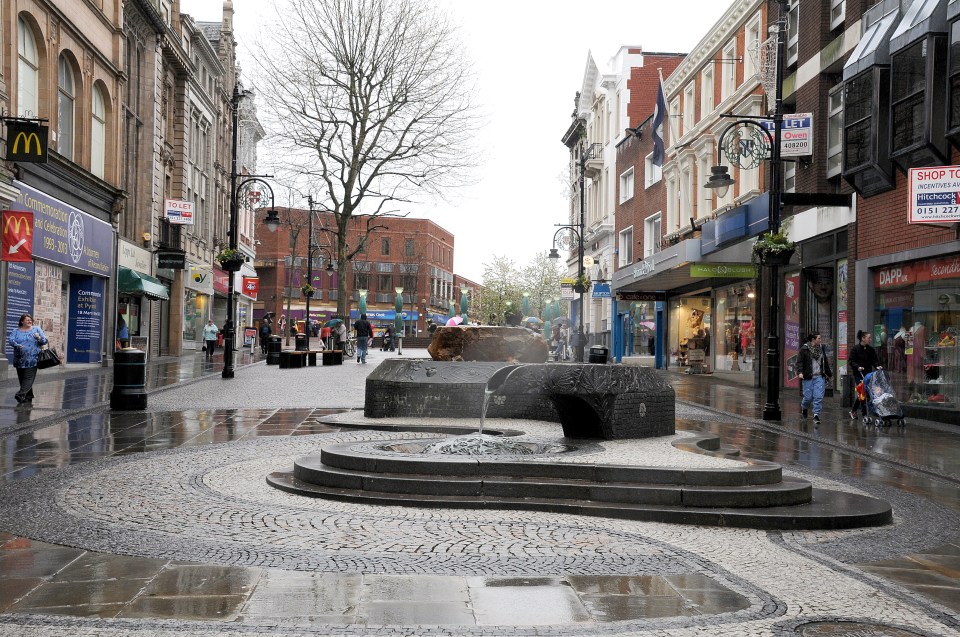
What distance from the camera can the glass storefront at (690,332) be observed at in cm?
3269

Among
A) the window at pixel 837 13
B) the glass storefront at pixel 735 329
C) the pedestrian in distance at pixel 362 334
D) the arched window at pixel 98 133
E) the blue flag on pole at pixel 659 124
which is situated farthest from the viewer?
the pedestrian in distance at pixel 362 334

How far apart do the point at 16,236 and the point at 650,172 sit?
88.5 feet

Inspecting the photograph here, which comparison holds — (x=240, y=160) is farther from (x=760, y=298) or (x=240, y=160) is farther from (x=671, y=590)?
(x=671, y=590)

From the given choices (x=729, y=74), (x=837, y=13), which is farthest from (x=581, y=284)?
(x=837, y=13)

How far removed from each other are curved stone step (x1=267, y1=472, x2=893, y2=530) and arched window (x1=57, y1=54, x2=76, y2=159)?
2147cm

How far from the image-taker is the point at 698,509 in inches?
278

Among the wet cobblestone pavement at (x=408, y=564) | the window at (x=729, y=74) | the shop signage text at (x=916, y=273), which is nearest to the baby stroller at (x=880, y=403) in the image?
the shop signage text at (x=916, y=273)

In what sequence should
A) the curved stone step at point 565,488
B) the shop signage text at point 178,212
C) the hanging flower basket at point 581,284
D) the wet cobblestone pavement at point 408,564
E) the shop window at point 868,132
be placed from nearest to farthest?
the wet cobblestone pavement at point 408,564 → the curved stone step at point 565,488 → the shop window at point 868,132 → the shop signage text at point 178,212 → the hanging flower basket at point 581,284

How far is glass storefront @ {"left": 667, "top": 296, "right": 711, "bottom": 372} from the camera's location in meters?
32.7

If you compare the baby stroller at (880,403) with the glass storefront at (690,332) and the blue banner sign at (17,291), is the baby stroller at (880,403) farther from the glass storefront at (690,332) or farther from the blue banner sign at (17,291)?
the blue banner sign at (17,291)

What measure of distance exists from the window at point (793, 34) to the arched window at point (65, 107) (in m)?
19.2

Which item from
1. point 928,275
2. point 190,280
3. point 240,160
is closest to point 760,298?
point 928,275

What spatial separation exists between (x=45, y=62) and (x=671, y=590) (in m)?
23.5

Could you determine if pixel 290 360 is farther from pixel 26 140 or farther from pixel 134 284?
pixel 26 140
